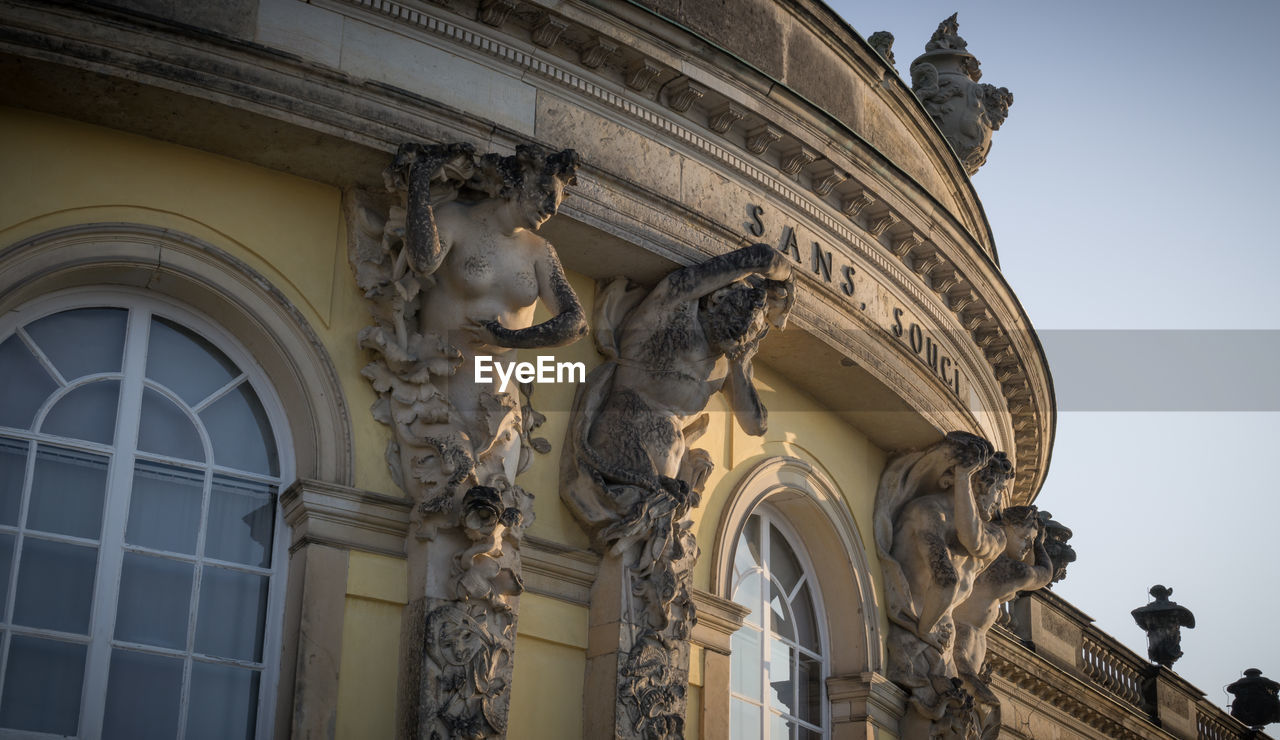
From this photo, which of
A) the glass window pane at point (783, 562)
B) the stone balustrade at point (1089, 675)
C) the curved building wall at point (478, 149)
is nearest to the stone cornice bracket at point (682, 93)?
the curved building wall at point (478, 149)

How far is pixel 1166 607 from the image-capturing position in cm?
2566

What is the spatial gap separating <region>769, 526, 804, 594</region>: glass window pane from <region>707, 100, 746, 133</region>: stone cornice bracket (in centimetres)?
343

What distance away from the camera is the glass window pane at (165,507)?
400 inches

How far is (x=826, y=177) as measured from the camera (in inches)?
525

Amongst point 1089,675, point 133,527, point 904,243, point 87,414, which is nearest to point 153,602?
point 133,527

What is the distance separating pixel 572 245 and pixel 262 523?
2.84m

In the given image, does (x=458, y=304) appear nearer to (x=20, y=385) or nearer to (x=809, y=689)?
(x=20, y=385)

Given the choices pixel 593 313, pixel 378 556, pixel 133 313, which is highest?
pixel 593 313

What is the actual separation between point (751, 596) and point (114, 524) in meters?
5.33

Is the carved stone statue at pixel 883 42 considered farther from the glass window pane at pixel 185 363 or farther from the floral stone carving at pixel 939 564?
the glass window pane at pixel 185 363

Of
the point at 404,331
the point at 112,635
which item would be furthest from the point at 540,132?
the point at 112,635

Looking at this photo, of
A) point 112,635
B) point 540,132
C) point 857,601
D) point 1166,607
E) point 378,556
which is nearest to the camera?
point 112,635

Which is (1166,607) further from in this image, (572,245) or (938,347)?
(572,245)

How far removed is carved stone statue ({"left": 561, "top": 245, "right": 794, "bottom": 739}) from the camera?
11.3 meters
